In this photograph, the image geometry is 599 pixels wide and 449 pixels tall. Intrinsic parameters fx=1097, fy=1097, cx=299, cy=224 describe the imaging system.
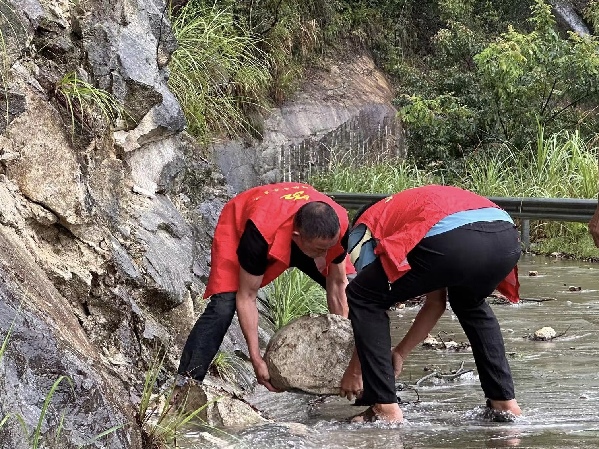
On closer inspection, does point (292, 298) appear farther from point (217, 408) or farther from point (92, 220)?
point (217, 408)

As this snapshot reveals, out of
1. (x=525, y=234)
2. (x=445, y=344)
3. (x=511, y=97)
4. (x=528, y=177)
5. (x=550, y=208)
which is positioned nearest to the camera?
(x=445, y=344)

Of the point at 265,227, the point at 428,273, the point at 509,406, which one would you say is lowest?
the point at 509,406

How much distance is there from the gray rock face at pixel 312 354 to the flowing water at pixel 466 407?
A: 0.69 ft

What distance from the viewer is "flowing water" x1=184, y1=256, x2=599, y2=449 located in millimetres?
5410

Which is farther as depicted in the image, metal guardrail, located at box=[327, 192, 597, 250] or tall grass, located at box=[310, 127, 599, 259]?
tall grass, located at box=[310, 127, 599, 259]

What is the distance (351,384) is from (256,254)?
3.03 feet

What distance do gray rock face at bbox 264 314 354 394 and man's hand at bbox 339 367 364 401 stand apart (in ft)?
0.22

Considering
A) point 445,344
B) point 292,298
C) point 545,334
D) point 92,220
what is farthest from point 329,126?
point 92,220

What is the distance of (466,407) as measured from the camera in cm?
626

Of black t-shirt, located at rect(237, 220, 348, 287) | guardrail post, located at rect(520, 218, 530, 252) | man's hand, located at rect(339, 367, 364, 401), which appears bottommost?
guardrail post, located at rect(520, 218, 530, 252)

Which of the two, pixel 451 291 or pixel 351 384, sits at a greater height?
pixel 451 291

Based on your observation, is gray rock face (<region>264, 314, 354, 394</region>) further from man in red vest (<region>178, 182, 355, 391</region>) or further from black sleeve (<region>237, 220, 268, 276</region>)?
black sleeve (<region>237, 220, 268, 276</region>)

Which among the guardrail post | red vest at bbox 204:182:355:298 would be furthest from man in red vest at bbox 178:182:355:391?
the guardrail post

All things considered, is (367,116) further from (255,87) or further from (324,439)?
(324,439)
